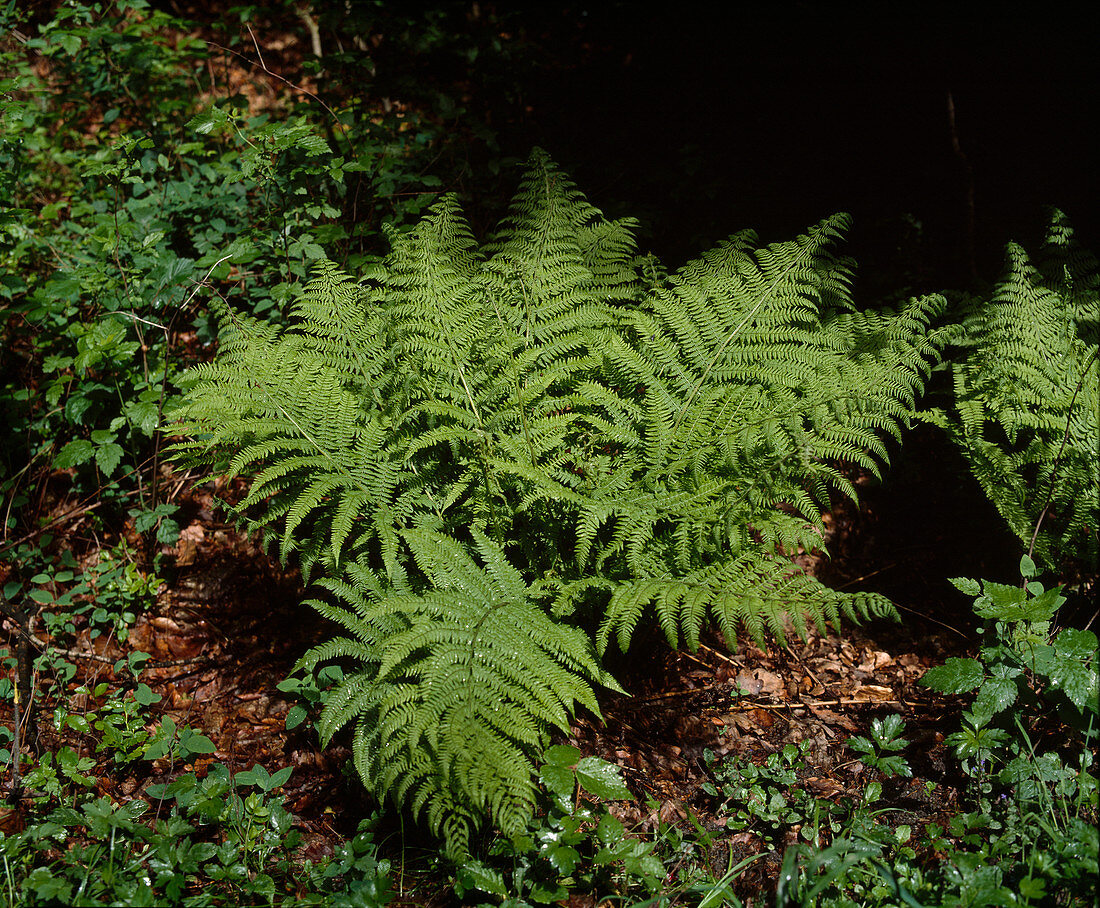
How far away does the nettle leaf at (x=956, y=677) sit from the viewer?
80.3 inches

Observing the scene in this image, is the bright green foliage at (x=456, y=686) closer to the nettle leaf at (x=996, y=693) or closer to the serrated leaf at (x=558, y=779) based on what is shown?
the serrated leaf at (x=558, y=779)

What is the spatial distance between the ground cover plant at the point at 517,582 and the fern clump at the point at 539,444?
0.05 ft

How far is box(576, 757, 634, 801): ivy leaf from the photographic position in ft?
6.16

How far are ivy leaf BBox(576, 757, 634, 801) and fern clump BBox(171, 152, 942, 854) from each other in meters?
0.16

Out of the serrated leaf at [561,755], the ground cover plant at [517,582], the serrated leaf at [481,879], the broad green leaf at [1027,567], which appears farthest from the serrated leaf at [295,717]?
the broad green leaf at [1027,567]

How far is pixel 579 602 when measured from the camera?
90.2 inches

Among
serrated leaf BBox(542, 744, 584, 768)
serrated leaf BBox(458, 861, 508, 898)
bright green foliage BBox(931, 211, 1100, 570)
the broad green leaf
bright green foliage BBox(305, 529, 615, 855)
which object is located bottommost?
serrated leaf BBox(458, 861, 508, 898)

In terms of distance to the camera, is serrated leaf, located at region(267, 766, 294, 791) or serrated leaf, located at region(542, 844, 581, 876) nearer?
serrated leaf, located at region(542, 844, 581, 876)

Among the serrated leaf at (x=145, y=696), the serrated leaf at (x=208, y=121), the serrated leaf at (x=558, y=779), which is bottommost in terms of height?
the serrated leaf at (x=145, y=696)

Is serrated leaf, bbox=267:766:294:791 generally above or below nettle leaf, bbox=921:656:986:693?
below

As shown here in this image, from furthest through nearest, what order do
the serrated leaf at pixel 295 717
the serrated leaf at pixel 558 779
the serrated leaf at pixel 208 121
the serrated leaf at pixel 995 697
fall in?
the serrated leaf at pixel 208 121 → the serrated leaf at pixel 295 717 → the serrated leaf at pixel 995 697 → the serrated leaf at pixel 558 779

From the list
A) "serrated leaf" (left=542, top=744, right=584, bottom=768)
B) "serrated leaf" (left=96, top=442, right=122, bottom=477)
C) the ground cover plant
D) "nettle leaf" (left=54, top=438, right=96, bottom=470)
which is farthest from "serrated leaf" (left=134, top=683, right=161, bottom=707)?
"serrated leaf" (left=542, top=744, right=584, bottom=768)

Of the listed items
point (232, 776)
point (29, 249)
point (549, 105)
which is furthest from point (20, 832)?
point (549, 105)

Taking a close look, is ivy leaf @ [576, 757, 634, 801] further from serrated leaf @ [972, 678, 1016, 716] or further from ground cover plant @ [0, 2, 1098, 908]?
serrated leaf @ [972, 678, 1016, 716]
